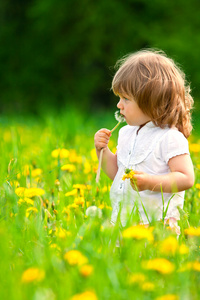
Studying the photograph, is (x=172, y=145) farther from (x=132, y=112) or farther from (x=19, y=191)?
(x=19, y=191)

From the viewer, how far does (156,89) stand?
198 cm

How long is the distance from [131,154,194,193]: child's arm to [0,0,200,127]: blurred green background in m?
9.37

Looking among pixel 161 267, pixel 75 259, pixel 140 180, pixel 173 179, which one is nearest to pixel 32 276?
pixel 75 259

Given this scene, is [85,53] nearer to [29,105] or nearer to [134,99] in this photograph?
[29,105]

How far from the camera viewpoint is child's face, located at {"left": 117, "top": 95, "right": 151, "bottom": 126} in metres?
2.01

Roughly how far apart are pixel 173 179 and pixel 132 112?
365mm

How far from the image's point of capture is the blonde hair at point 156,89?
77.9 inches

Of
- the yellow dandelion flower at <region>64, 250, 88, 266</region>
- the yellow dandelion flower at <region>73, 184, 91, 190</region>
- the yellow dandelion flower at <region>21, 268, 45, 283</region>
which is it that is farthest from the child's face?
the yellow dandelion flower at <region>21, 268, 45, 283</region>

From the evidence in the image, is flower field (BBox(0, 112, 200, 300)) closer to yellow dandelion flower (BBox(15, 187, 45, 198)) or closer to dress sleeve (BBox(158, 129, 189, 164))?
yellow dandelion flower (BBox(15, 187, 45, 198))

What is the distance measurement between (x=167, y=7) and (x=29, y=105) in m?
5.51

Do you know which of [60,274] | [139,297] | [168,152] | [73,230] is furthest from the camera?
[168,152]

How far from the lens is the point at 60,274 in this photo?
1.21 m

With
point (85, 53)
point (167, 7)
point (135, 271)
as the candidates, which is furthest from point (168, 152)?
point (85, 53)

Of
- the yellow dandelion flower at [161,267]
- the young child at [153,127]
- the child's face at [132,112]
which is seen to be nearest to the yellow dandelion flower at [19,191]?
the young child at [153,127]
